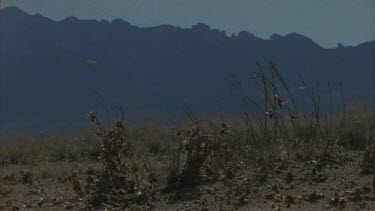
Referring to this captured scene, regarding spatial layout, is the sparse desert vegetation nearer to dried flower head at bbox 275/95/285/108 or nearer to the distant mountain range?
dried flower head at bbox 275/95/285/108

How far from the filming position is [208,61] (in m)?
83.9

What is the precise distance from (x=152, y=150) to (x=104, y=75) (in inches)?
2784

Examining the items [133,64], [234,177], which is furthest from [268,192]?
[133,64]

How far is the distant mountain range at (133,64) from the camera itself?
7125cm

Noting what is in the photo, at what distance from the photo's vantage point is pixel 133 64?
88.9 meters

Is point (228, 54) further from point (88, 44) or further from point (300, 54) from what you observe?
point (88, 44)

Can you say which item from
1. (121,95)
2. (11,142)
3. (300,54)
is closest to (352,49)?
(300,54)

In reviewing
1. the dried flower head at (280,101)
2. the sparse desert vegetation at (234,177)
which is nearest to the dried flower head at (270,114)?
the sparse desert vegetation at (234,177)

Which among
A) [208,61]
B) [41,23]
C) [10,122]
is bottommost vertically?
[10,122]

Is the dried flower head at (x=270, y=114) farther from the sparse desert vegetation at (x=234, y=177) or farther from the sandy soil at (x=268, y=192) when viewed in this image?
the sandy soil at (x=268, y=192)

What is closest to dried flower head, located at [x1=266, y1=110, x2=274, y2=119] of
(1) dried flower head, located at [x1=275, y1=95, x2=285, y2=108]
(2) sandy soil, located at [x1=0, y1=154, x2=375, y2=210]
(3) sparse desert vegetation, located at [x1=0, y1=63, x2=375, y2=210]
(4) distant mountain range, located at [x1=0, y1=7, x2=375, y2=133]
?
(3) sparse desert vegetation, located at [x1=0, y1=63, x2=375, y2=210]

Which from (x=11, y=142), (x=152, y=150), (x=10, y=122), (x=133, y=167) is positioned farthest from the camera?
(x=10, y=122)

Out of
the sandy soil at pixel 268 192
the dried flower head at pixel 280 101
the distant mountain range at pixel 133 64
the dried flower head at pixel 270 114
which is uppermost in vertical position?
the distant mountain range at pixel 133 64

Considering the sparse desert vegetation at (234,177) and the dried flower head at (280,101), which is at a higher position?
the dried flower head at (280,101)
